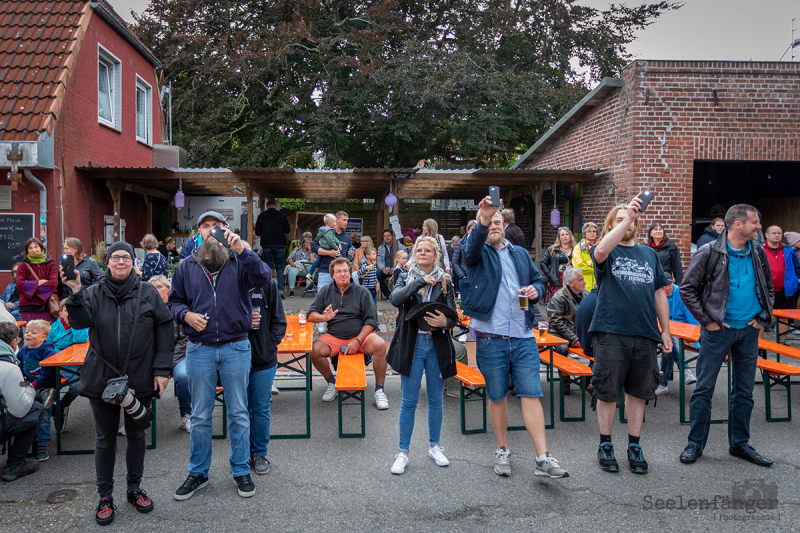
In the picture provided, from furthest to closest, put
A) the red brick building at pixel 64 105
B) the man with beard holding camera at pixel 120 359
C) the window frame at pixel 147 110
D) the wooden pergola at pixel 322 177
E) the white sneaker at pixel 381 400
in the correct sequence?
the window frame at pixel 147 110, the wooden pergola at pixel 322 177, the red brick building at pixel 64 105, the white sneaker at pixel 381 400, the man with beard holding camera at pixel 120 359

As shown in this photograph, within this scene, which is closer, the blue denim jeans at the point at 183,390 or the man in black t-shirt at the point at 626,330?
the man in black t-shirt at the point at 626,330

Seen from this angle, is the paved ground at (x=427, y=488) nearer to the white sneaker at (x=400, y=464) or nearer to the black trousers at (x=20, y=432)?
the white sneaker at (x=400, y=464)

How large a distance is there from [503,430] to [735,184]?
43.3 feet

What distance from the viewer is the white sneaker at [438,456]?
4020mm

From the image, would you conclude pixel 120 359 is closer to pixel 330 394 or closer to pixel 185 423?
pixel 185 423

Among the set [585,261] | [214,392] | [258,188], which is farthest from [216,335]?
[258,188]

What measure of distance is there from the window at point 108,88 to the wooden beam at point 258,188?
3377 mm

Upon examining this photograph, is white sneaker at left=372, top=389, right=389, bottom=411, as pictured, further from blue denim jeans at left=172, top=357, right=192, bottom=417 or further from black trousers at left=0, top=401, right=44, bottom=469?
black trousers at left=0, top=401, right=44, bottom=469

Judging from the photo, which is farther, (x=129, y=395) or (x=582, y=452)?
(x=582, y=452)

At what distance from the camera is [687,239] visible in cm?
1037

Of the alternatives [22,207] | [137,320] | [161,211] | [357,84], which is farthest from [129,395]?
[357,84]

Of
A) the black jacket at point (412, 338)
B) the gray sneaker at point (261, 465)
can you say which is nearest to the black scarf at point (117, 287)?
the gray sneaker at point (261, 465)

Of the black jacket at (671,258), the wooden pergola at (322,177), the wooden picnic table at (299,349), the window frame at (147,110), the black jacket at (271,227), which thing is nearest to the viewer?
the wooden picnic table at (299,349)

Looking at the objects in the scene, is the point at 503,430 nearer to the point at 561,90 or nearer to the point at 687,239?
the point at 687,239
